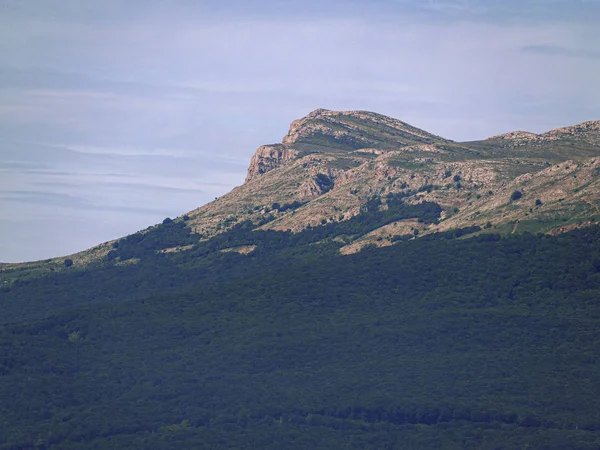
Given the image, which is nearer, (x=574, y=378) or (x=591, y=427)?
(x=591, y=427)

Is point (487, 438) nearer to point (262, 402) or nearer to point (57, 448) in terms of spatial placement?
point (262, 402)

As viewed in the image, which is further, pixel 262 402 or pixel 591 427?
pixel 262 402

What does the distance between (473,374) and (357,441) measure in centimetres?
2383

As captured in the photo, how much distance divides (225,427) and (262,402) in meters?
8.40

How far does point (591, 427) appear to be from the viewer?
17650 cm

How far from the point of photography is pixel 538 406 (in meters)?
183

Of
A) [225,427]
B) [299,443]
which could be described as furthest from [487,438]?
[225,427]

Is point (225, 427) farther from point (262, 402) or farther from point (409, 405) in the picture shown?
point (409, 405)

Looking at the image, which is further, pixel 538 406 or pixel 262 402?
pixel 262 402

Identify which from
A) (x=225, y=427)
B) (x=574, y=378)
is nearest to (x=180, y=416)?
(x=225, y=427)

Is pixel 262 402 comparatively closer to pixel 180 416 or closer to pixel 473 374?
pixel 180 416

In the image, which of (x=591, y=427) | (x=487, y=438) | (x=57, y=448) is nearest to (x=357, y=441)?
(x=487, y=438)

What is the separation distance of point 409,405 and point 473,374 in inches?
519

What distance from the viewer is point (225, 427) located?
192 meters
